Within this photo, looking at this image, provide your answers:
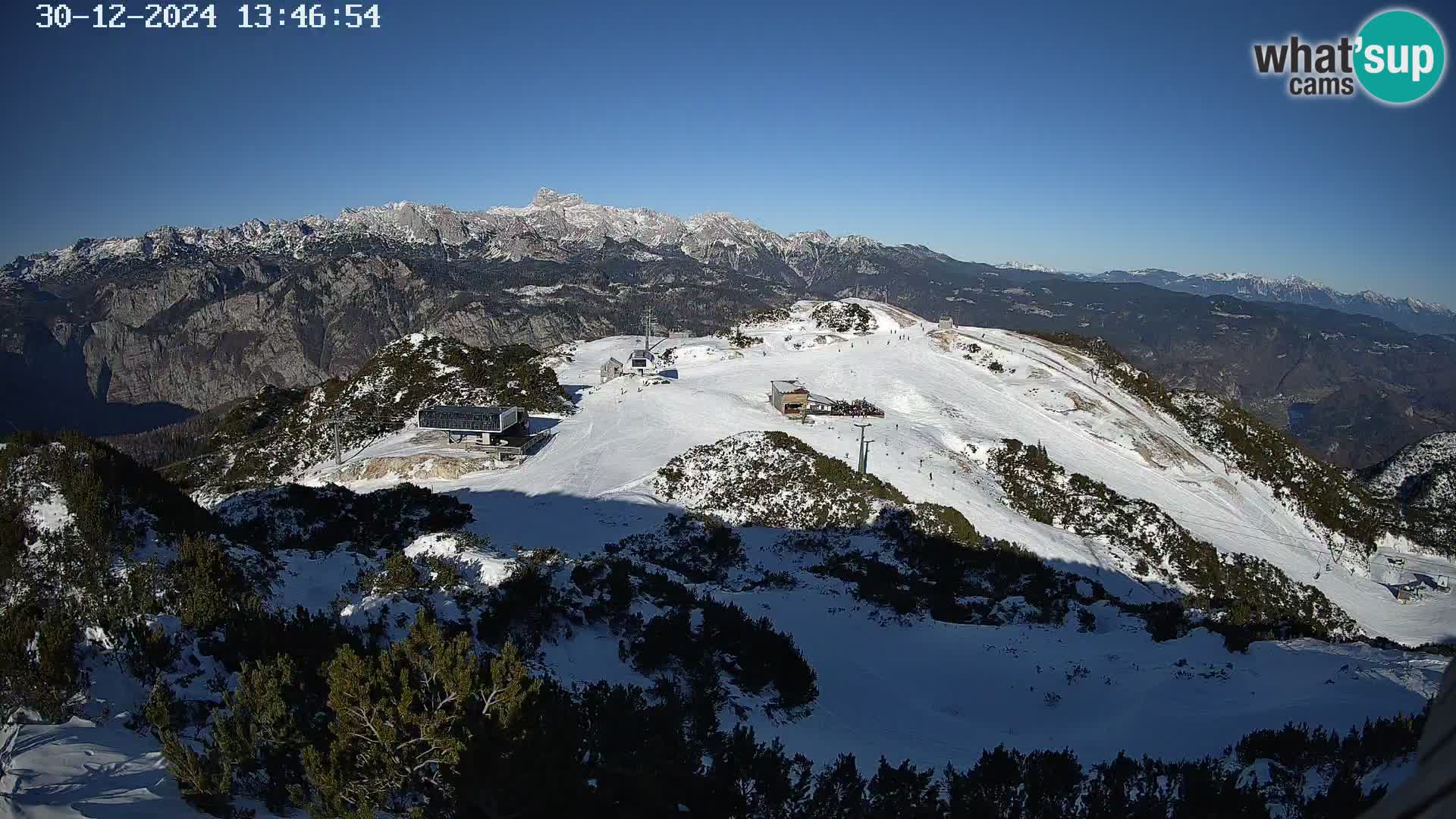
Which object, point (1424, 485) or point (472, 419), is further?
point (1424, 485)

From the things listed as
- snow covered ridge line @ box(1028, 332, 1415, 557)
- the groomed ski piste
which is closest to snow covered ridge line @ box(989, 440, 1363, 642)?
the groomed ski piste

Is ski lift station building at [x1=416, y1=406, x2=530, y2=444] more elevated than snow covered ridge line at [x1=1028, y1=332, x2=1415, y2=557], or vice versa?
ski lift station building at [x1=416, y1=406, x2=530, y2=444]

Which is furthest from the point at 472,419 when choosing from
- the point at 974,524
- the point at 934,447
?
the point at 934,447

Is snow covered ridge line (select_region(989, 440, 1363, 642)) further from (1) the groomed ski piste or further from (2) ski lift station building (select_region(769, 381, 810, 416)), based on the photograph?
(2) ski lift station building (select_region(769, 381, 810, 416))

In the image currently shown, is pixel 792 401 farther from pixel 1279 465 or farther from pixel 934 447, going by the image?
pixel 1279 465

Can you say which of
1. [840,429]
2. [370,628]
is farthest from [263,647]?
[840,429]

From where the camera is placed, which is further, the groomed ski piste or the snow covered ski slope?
the snow covered ski slope

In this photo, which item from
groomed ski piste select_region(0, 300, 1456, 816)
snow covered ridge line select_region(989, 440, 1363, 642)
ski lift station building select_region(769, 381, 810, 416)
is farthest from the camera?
ski lift station building select_region(769, 381, 810, 416)
